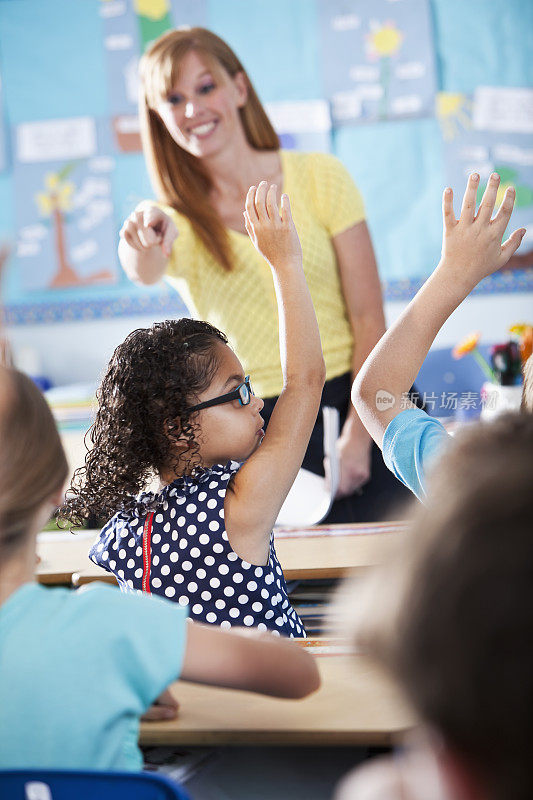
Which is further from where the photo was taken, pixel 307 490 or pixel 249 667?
pixel 307 490

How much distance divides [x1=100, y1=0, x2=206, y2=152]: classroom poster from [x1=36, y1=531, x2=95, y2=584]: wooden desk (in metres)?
2.79

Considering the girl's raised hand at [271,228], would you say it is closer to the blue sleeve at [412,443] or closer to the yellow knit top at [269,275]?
the blue sleeve at [412,443]

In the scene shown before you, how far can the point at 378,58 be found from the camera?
13.9 ft

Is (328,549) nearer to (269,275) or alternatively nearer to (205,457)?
(205,457)

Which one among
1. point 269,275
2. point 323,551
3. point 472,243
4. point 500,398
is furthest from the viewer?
point 500,398

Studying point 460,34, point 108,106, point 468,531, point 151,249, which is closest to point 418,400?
point 151,249

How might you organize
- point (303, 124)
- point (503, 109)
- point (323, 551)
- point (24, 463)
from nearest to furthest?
point (24, 463), point (323, 551), point (503, 109), point (303, 124)

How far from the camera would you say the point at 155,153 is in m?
2.31

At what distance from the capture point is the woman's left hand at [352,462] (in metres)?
2.28

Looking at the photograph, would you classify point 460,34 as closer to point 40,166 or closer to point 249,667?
point 40,166

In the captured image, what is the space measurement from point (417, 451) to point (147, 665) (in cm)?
54

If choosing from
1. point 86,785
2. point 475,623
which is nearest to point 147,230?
point 86,785

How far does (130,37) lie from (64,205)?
886mm

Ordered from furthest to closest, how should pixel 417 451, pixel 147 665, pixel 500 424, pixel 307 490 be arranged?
1. pixel 307 490
2. pixel 417 451
3. pixel 147 665
4. pixel 500 424
